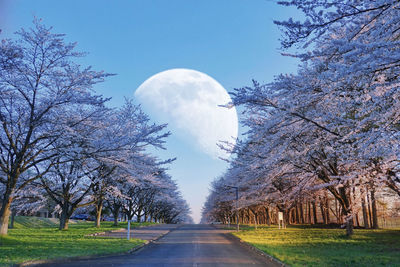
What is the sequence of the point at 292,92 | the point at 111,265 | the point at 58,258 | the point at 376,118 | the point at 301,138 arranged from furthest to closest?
the point at 301,138 < the point at 58,258 < the point at 111,265 < the point at 292,92 < the point at 376,118

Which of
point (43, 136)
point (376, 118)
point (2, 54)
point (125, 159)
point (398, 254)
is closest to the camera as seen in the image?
point (376, 118)

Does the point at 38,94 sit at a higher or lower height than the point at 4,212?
higher

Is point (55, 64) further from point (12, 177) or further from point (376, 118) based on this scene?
point (376, 118)

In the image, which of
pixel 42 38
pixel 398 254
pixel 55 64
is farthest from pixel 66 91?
pixel 398 254

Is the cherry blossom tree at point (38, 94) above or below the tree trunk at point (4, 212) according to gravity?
above

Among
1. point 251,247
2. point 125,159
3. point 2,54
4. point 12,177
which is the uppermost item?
point 2,54

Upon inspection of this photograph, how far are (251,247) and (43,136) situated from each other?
11.7 m

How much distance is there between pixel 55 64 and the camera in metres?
16.3

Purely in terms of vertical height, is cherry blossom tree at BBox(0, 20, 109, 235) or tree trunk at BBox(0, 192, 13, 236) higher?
cherry blossom tree at BBox(0, 20, 109, 235)

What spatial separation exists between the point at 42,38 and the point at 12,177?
23.7ft

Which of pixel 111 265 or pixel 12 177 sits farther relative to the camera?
pixel 12 177

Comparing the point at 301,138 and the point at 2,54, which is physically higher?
the point at 2,54

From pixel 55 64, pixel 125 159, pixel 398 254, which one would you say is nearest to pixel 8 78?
pixel 55 64

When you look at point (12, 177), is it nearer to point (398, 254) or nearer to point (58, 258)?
point (58, 258)
